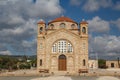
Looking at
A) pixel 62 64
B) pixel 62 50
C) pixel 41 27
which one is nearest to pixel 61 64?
pixel 62 64

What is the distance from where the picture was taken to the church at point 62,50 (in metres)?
47.1

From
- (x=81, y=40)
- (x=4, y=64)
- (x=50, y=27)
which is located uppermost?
(x=50, y=27)

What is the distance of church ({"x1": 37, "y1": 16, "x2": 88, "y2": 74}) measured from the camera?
47.1 m

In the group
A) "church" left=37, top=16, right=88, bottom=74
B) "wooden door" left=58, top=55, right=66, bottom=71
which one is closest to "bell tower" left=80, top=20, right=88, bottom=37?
"church" left=37, top=16, right=88, bottom=74

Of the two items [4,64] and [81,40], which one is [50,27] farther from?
[4,64]

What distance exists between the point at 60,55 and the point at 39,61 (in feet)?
15.1

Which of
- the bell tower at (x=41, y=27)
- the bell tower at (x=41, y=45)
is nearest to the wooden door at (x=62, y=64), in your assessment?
the bell tower at (x=41, y=45)

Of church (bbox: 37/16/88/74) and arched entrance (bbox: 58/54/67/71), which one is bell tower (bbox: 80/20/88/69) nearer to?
church (bbox: 37/16/88/74)

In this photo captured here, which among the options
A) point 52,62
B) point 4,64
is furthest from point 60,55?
point 4,64

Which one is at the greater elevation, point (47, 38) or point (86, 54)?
point (47, 38)

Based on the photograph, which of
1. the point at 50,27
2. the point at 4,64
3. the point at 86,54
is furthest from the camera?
the point at 4,64

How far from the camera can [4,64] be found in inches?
2800

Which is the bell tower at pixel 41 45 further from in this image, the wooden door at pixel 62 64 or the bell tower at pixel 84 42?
the bell tower at pixel 84 42

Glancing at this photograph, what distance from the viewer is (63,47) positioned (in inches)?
1880
